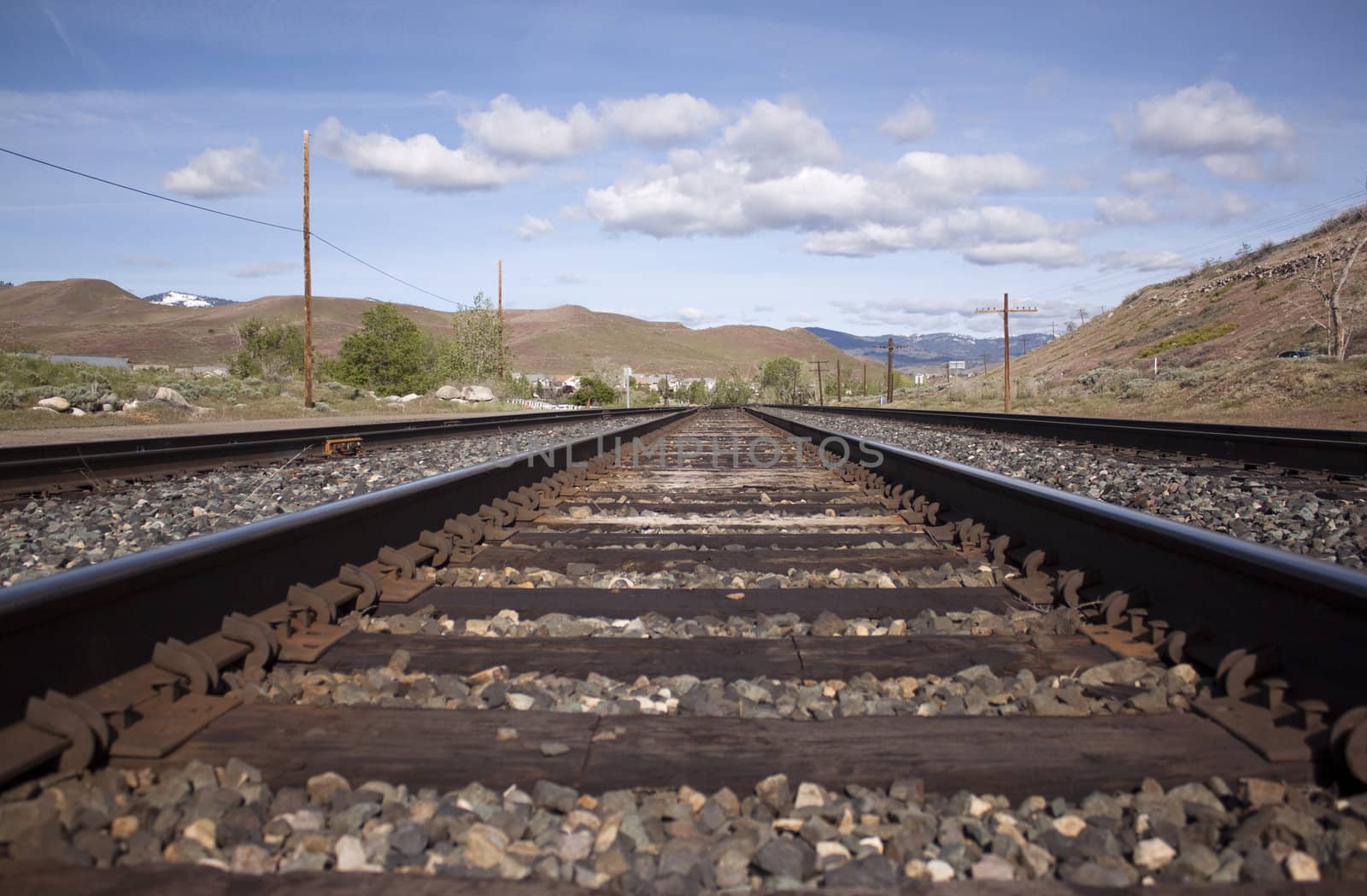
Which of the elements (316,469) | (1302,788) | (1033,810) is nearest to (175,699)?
(1033,810)

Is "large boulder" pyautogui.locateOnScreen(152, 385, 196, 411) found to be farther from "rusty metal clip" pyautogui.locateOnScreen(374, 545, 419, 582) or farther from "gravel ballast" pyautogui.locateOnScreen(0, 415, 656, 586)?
"rusty metal clip" pyautogui.locateOnScreen(374, 545, 419, 582)

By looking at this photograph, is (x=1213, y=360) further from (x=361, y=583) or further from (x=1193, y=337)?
(x=361, y=583)

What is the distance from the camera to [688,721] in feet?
7.06

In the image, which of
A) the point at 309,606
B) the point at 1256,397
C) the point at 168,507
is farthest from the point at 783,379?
the point at 309,606

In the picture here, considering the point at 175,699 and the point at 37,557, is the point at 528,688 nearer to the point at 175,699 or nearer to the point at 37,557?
the point at 175,699

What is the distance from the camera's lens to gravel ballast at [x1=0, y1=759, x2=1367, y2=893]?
62.4 inches

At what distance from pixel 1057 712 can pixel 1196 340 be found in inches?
2909

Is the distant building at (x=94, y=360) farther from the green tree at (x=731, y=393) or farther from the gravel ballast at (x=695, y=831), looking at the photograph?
the green tree at (x=731, y=393)

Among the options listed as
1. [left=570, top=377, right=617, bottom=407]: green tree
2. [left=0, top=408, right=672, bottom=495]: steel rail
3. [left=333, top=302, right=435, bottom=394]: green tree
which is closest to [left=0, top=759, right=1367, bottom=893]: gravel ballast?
[left=0, top=408, right=672, bottom=495]: steel rail

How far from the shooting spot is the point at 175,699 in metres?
2.26

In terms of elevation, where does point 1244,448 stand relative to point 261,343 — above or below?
below

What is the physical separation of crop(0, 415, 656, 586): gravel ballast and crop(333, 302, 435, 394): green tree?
82081mm

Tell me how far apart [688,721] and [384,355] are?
309ft

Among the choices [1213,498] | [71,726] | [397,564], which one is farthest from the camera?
[1213,498]
